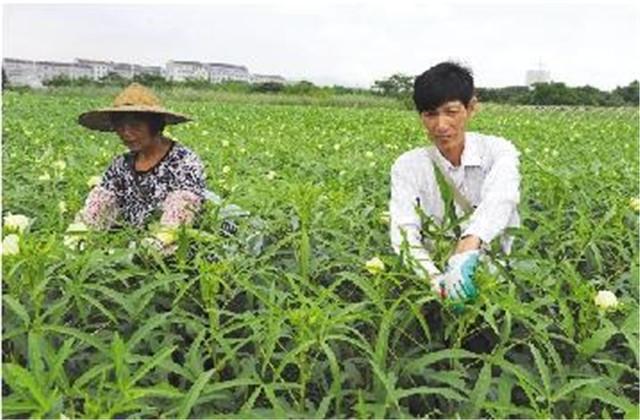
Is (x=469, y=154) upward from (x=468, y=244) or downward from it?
upward

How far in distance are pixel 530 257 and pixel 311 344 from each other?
2.53 feet

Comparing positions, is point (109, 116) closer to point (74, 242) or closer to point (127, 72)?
point (74, 242)

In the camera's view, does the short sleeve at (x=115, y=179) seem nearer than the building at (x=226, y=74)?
Yes

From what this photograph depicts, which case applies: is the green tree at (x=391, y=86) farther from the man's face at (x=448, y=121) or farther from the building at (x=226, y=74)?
the man's face at (x=448, y=121)

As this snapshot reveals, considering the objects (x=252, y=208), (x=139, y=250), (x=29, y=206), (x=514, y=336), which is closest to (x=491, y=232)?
(x=514, y=336)

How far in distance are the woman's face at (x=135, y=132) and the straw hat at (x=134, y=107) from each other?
5cm

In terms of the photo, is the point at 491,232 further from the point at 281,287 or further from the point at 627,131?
the point at 627,131

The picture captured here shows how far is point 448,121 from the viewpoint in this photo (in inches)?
96.7

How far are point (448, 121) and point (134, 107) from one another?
1.07 metres

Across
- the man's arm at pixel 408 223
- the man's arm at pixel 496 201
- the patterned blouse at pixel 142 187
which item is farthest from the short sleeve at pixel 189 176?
the man's arm at pixel 496 201

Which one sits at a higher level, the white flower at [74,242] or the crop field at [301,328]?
the white flower at [74,242]

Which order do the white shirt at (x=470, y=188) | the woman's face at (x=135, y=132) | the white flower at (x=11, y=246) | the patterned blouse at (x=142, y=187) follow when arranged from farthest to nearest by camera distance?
the woman's face at (x=135, y=132), the patterned blouse at (x=142, y=187), the white shirt at (x=470, y=188), the white flower at (x=11, y=246)

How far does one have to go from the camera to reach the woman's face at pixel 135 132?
295 cm

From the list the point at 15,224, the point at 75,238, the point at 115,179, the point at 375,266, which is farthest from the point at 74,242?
the point at 115,179
